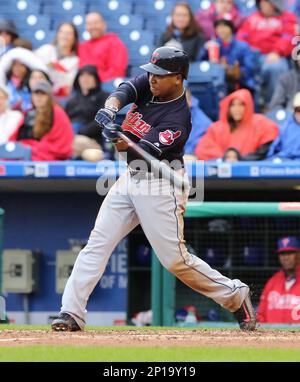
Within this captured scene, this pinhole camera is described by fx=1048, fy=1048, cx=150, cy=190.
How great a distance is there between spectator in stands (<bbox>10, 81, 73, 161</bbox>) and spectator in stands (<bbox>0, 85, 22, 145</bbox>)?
7cm

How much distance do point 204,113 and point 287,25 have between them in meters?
1.54

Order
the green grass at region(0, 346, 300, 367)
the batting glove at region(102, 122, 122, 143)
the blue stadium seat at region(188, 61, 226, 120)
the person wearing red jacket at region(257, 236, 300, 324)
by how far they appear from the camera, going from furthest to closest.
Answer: the blue stadium seat at region(188, 61, 226, 120) < the person wearing red jacket at region(257, 236, 300, 324) < the batting glove at region(102, 122, 122, 143) < the green grass at region(0, 346, 300, 367)

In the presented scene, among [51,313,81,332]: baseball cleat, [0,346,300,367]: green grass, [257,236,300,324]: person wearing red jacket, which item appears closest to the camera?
[0,346,300,367]: green grass

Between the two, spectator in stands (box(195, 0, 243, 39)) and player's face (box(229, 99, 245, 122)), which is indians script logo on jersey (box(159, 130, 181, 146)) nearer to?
player's face (box(229, 99, 245, 122))

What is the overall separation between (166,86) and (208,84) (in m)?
5.34

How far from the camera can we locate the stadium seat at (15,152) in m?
10.4

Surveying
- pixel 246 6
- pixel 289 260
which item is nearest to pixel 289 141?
pixel 289 260

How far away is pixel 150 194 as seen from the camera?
587cm

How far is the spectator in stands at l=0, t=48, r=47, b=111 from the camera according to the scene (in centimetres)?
1173

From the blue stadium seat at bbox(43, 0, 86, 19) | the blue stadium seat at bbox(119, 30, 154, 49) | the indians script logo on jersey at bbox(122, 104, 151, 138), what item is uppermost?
the blue stadium seat at bbox(43, 0, 86, 19)

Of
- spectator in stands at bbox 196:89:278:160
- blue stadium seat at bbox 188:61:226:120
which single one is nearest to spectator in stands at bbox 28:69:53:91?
blue stadium seat at bbox 188:61:226:120

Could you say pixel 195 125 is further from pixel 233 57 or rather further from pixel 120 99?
pixel 120 99

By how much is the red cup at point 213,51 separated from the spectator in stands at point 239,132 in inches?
49.5

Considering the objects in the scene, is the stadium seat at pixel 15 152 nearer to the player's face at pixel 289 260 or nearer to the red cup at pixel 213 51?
the red cup at pixel 213 51
